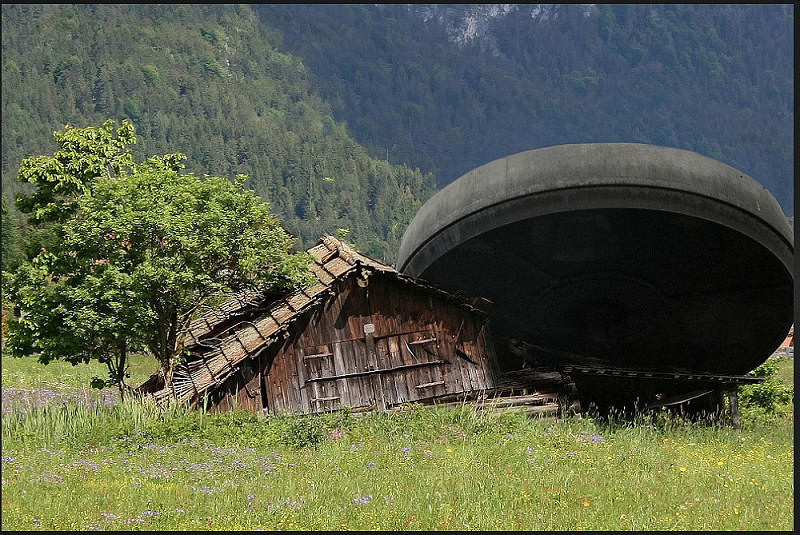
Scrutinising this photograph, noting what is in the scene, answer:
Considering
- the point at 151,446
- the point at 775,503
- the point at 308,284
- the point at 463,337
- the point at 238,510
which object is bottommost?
the point at 775,503

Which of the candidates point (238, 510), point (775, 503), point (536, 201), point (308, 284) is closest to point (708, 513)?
point (775, 503)

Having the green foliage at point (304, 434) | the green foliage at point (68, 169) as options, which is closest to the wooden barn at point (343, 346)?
the green foliage at point (304, 434)

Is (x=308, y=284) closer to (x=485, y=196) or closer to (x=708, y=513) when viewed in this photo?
(x=485, y=196)

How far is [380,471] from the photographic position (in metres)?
11.7

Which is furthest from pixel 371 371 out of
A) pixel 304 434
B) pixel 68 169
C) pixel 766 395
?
pixel 766 395

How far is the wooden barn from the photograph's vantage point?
1689cm

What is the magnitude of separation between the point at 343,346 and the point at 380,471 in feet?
20.7

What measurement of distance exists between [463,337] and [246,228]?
16.6ft

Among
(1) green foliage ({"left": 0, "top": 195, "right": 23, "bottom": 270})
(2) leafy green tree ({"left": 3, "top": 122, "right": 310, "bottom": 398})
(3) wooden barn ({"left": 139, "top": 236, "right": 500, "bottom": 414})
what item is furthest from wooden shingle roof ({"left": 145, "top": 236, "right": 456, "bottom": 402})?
(1) green foliage ({"left": 0, "top": 195, "right": 23, "bottom": 270})

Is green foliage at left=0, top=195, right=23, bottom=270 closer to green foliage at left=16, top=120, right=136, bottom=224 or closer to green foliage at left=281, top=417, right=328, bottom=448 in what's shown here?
green foliage at left=16, top=120, right=136, bottom=224

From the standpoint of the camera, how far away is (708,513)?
9500 millimetres

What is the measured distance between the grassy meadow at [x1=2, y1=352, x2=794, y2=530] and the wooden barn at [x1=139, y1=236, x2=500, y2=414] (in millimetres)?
1370

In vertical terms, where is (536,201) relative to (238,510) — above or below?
above

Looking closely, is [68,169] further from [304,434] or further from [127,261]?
[304,434]
